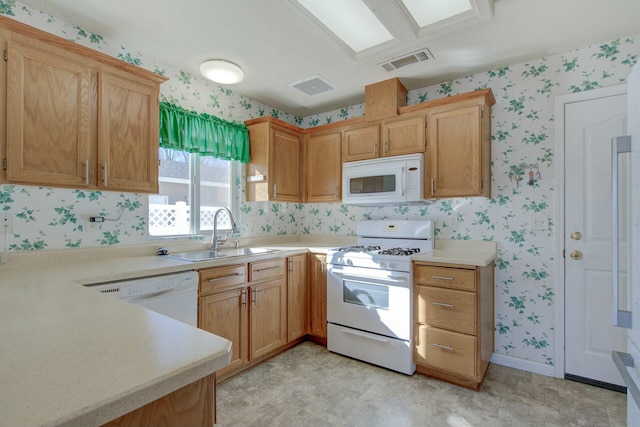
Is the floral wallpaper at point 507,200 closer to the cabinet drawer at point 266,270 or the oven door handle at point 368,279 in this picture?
the oven door handle at point 368,279

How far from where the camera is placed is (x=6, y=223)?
1814 mm

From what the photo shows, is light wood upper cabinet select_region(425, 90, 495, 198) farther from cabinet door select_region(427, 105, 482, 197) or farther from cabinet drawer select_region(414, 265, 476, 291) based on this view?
cabinet drawer select_region(414, 265, 476, 291)

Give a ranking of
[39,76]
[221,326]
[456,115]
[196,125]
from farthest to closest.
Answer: [196,125] < [456,115] < [221,326] < [39,76]

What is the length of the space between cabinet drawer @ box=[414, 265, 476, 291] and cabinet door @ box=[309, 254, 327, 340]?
90cm

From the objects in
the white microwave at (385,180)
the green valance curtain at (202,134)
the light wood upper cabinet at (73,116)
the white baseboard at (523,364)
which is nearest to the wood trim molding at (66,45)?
the light wood upper cabinet at (73,116)

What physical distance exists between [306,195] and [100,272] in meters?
2.14

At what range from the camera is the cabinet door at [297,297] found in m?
2.82

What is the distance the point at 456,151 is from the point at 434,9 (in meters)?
1.05

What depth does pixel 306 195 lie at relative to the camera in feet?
11.4

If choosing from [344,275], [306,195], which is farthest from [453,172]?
[306,195]

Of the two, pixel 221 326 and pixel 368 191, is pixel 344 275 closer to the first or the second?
pixel 368 191

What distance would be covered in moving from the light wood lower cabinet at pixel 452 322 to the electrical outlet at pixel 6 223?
2639 millimetres

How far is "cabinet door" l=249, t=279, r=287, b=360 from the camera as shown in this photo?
8.13 ft

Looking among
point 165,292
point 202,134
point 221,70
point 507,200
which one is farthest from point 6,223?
point 507,200
